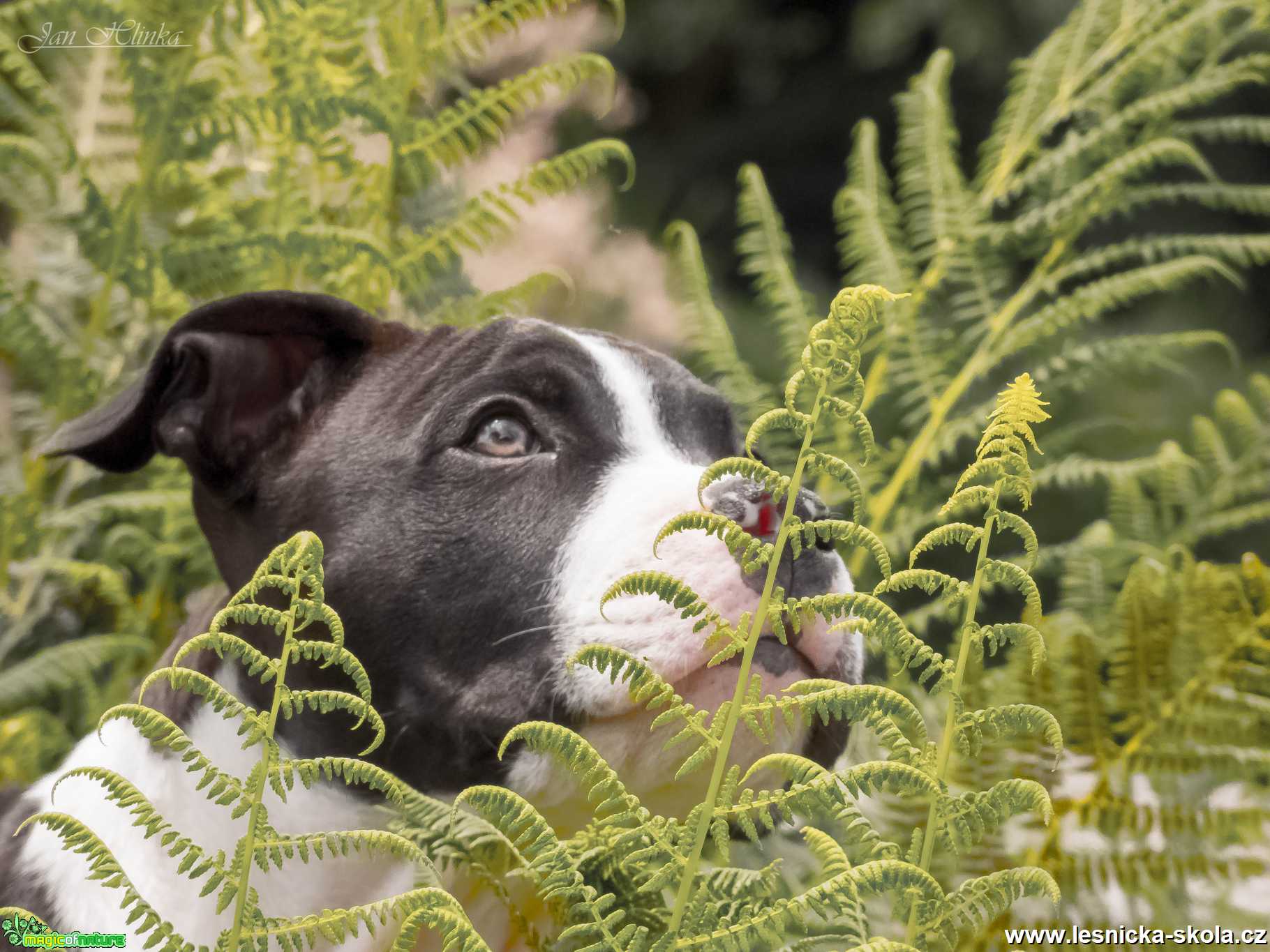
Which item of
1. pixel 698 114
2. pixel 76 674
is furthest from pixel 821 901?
pixel 698 114

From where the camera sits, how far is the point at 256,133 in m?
2.43

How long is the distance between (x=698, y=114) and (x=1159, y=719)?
553 centimetres

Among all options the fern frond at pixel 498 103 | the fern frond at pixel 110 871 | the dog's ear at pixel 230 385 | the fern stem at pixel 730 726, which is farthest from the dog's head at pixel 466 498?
the fern frond at pixel 110 871

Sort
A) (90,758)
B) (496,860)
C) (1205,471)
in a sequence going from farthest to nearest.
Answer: (1205,471) → (90,758) → (496,860)

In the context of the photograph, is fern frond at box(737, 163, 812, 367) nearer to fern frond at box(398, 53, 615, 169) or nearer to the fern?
fern frond at box(398, 53, 615, 169)

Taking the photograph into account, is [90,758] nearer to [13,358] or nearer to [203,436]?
[203,436]

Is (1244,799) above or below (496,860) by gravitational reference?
above

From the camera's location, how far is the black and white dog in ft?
5.47

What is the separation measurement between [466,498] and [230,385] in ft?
1.55

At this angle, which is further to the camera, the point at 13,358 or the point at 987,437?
the point at 13,358

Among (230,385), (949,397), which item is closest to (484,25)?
(230,385)

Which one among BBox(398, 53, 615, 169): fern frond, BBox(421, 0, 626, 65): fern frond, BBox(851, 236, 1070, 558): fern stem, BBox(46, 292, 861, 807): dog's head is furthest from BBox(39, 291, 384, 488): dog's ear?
BBox(851, 236, 1070, 558): fern stem

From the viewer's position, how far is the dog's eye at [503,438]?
6.39 ft

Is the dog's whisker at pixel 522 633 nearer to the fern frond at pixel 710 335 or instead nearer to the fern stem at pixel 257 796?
the fern stem at pixel 257 796
